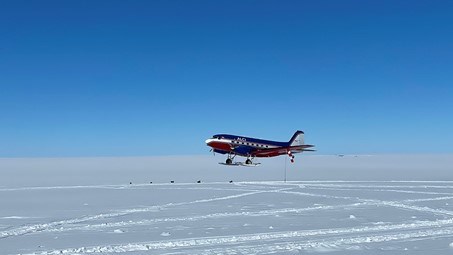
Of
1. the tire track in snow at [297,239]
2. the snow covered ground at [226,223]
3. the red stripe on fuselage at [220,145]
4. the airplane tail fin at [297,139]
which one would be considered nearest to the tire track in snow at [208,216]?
the snow covered ground at [226,223]

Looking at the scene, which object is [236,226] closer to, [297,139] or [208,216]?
[208,216]

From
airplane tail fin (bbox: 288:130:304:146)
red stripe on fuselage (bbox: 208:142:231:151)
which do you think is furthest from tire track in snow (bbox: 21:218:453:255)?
airplane tail fin (bbox: 288:130:304:146)

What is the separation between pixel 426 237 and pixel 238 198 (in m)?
13.5

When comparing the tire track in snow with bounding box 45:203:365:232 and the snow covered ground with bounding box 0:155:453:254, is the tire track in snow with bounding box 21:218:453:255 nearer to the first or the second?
the snow covered ground with bounding box 0:155:453:254

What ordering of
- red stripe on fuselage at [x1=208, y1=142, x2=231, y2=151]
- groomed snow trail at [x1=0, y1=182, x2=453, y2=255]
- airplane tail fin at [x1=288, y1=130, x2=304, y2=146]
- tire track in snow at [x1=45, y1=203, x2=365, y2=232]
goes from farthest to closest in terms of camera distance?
airplane tail fin at [x1=288, y1=130, x2=304, y2=146] → red stripe on fuselage at [x1=208, y1=142, x2=231, y2=151] → tire track in snow at [x1=45, y1=203, x2=365, y2=232] → groomed snow trail at [x1=0, y1=182, x2=453, y2=255]

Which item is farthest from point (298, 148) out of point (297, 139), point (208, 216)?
point (208, 216)

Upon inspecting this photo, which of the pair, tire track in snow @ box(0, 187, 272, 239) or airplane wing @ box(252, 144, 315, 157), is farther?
airplane wing @ box(252, 144, 315, 157)

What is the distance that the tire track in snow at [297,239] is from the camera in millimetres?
12633

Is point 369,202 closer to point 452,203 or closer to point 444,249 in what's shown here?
point 452,203

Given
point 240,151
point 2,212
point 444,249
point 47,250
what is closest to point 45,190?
point 2,212

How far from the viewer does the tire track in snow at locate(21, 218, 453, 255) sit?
12633 millimetres

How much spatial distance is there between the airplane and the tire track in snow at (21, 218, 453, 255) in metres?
48.6

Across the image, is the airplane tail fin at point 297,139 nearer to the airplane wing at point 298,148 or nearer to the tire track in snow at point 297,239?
the airplane wing at point 298,148

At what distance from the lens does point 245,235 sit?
47.9ft
